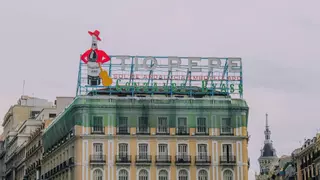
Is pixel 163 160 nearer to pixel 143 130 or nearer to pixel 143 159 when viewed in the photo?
pixel 143 159

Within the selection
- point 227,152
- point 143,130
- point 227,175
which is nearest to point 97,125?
point 143,130

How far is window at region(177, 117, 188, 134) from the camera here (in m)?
118

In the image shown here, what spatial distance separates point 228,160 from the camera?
384ft

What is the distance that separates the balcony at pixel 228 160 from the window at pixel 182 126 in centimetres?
634

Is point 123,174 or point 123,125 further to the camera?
point 123,125

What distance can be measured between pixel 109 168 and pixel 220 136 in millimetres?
16217

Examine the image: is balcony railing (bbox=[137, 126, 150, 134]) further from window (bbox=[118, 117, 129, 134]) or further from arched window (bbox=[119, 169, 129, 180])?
Result: arched window (bbox=[119, 169, 129, 180])

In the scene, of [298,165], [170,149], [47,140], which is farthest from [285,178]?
[170,149]

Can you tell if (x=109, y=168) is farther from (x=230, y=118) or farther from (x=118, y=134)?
(x=230, y=118)

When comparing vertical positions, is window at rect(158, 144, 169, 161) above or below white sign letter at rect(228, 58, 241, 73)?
below

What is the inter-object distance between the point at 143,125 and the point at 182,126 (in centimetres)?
549

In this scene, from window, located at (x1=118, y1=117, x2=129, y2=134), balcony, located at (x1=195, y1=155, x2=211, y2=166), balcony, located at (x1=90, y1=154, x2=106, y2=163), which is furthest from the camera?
window, located at (x1=118, y1=117, x2=129, y2=134)

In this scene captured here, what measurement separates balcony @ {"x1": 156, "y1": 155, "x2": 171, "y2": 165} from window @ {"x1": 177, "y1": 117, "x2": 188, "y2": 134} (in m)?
4.01

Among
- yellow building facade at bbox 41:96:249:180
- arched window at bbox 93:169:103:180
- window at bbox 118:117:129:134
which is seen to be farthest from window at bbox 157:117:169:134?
arched window at bbox 93:169:103:180
